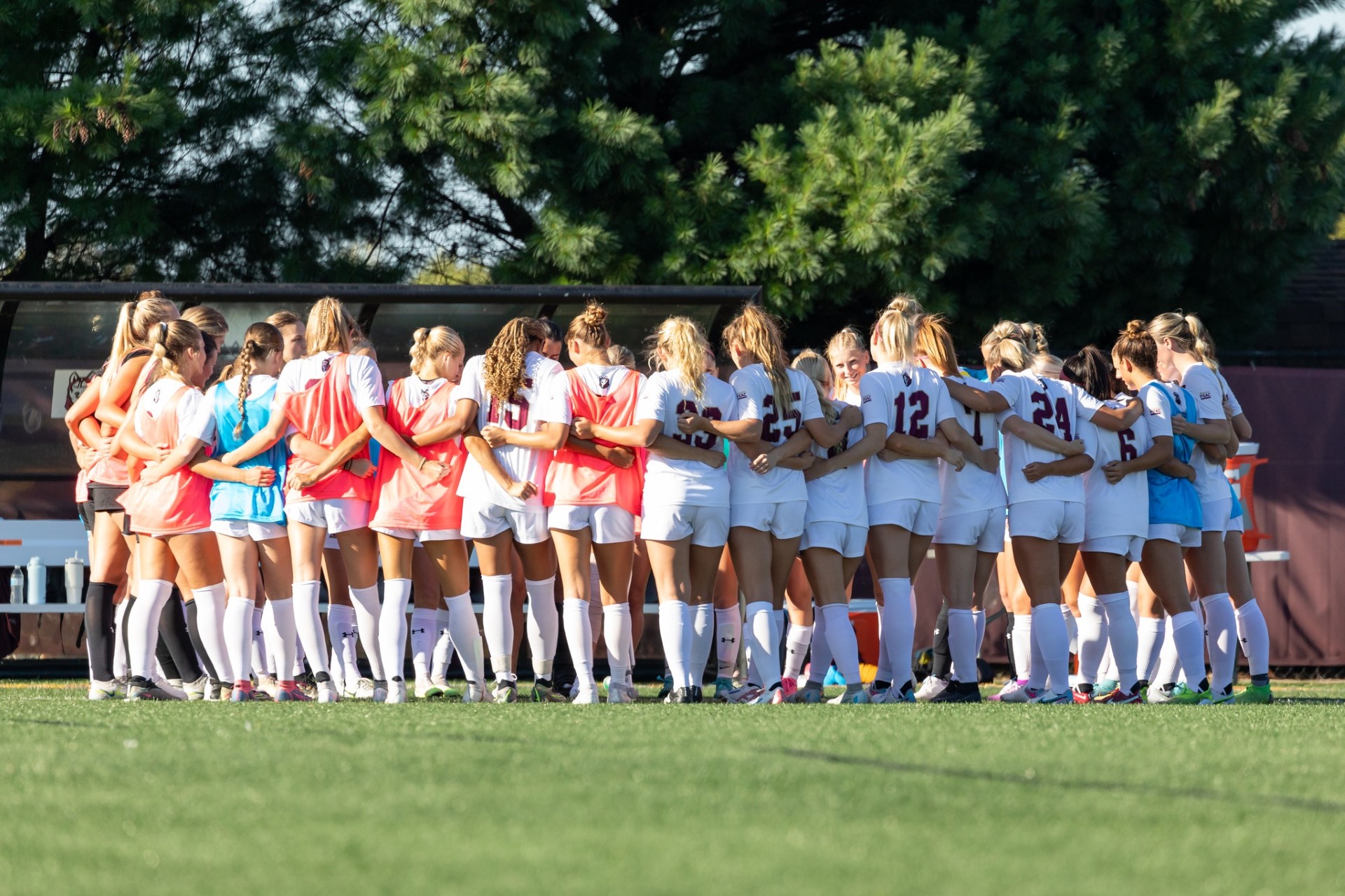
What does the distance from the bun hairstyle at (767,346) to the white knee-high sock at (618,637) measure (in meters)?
1.18

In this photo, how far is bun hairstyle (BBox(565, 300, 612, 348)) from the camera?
7.01m

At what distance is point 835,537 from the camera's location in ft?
23.6

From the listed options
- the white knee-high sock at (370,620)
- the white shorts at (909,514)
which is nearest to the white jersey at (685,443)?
the white shorts at (909,514)

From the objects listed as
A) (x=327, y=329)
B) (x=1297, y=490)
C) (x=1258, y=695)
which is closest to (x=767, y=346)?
(x=327, y=329)

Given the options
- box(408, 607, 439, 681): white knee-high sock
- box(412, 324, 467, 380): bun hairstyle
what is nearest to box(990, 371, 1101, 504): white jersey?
box(412, 324, 467, 380): bun hairstyle

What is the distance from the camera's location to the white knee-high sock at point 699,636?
7.04 m

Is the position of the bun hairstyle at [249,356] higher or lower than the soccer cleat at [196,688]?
higher

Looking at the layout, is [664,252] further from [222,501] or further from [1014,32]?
[222,501]

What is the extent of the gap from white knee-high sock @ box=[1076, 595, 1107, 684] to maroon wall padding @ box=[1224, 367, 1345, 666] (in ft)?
11.7

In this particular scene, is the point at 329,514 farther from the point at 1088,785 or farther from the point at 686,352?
the point at 1088,785

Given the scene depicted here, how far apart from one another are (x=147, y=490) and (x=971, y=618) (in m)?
3.94

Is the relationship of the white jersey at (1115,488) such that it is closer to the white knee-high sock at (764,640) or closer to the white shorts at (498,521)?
the white knee-high sock at (764,640)

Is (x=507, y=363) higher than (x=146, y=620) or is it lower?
higher

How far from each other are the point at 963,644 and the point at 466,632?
2.40m
